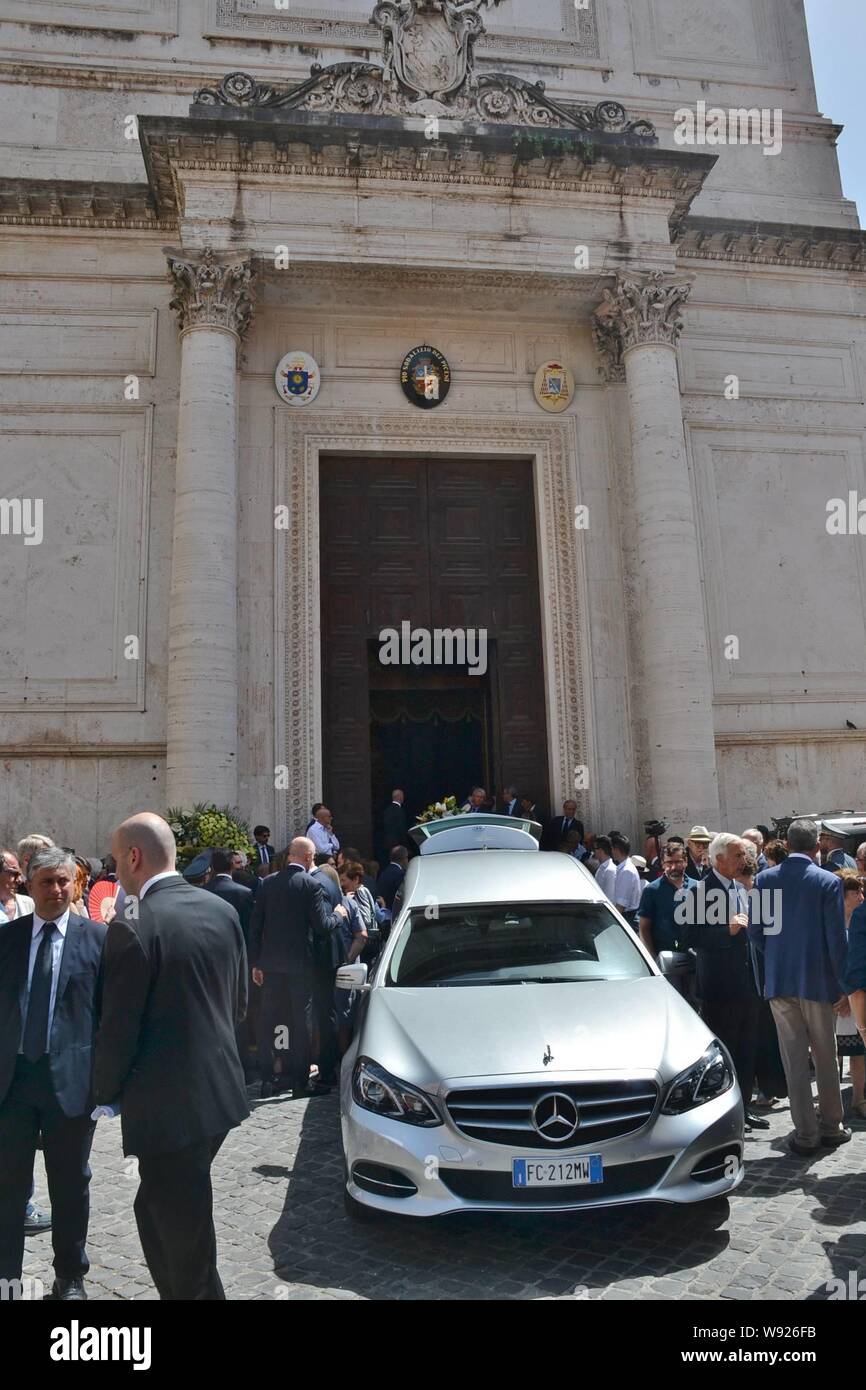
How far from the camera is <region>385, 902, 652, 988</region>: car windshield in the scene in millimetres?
5695

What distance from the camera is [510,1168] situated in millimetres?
4473

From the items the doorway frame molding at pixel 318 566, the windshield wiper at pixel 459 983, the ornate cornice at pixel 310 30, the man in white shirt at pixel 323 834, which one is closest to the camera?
the windshield wiper at pixel 459 983

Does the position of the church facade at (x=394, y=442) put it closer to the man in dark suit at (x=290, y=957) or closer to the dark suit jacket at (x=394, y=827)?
the dark suit jacket at (x=394, y=827)

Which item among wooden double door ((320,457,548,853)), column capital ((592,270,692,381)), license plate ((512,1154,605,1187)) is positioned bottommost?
license plate ((512,1154,605,1187))

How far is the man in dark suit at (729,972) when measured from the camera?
22.0 ft

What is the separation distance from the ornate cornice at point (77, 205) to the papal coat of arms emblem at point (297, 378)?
9.52 feet

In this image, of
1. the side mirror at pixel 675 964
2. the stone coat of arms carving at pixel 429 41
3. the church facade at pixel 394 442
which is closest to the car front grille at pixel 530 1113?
the side mirror at pixel 675 964

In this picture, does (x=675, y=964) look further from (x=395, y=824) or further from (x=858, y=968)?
(x=395, y=824)

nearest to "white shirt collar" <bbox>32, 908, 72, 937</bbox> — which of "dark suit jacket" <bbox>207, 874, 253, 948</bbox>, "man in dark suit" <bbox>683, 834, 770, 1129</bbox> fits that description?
"dark suit jacket" <bbox>207, 874, 253, 948</bbox>

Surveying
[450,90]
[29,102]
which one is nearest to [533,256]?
[450,90]

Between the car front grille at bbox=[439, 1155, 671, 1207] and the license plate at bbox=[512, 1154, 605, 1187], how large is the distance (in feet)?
0.10

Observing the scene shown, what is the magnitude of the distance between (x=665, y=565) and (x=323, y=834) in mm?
6322

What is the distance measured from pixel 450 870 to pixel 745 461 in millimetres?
12518

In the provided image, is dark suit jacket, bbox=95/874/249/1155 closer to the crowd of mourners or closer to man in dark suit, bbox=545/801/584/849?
the crowd of mourners
